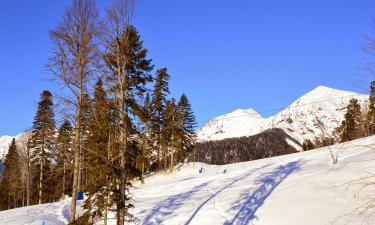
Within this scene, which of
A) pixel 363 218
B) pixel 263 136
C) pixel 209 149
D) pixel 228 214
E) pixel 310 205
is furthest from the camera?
pixel 263 136

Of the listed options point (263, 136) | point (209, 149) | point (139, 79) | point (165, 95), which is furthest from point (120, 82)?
point (263, 136)

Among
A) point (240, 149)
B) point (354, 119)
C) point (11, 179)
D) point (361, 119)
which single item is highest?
point (240, 149)

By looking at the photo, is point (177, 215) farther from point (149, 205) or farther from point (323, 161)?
point (323, 161)

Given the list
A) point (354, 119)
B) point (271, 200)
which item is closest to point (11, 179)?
point (271, 200)

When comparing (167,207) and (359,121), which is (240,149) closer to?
(167,207)

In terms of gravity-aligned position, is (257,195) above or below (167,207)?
above

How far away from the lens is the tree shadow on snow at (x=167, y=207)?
75.0 feet

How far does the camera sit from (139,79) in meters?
15.6

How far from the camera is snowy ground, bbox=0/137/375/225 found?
17.2m

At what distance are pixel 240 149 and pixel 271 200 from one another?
12756cm

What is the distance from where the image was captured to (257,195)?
22828 millimetres

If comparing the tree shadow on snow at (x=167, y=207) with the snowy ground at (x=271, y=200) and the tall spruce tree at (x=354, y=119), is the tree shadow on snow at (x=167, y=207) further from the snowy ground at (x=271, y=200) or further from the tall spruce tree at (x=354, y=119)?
the tall spruce tree at (x=354, y=119)

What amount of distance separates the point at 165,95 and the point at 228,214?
37388 millimetres

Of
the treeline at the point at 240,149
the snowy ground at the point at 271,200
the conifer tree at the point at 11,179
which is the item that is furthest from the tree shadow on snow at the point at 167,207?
the treeline at the point at 240,149
